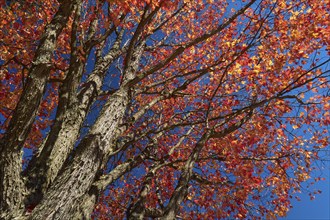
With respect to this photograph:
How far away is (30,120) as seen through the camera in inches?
171

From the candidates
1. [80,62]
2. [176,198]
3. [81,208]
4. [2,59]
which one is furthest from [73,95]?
[2,59]

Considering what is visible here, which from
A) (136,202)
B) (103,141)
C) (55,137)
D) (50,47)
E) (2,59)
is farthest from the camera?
(2,59)

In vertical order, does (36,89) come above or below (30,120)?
above

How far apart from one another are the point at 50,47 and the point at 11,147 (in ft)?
5.98

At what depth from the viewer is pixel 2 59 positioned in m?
9.84

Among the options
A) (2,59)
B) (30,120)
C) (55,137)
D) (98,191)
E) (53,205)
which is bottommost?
(53,205)

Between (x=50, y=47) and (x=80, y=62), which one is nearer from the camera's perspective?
(x=50, y=47)

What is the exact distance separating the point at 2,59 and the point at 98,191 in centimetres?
684

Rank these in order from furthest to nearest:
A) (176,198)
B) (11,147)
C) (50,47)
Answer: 1. (176,198)
2. (50,47)
3. (11,147)

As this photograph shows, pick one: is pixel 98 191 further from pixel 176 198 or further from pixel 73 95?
pixel 73 95

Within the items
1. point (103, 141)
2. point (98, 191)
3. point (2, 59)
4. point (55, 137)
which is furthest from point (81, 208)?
point (2, 59)

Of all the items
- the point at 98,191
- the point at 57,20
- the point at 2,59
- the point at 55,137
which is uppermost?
the point at 2,59

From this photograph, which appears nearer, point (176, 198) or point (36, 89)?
point (36, 89)

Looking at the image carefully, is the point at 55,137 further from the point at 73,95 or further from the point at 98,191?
the point at 98,191
